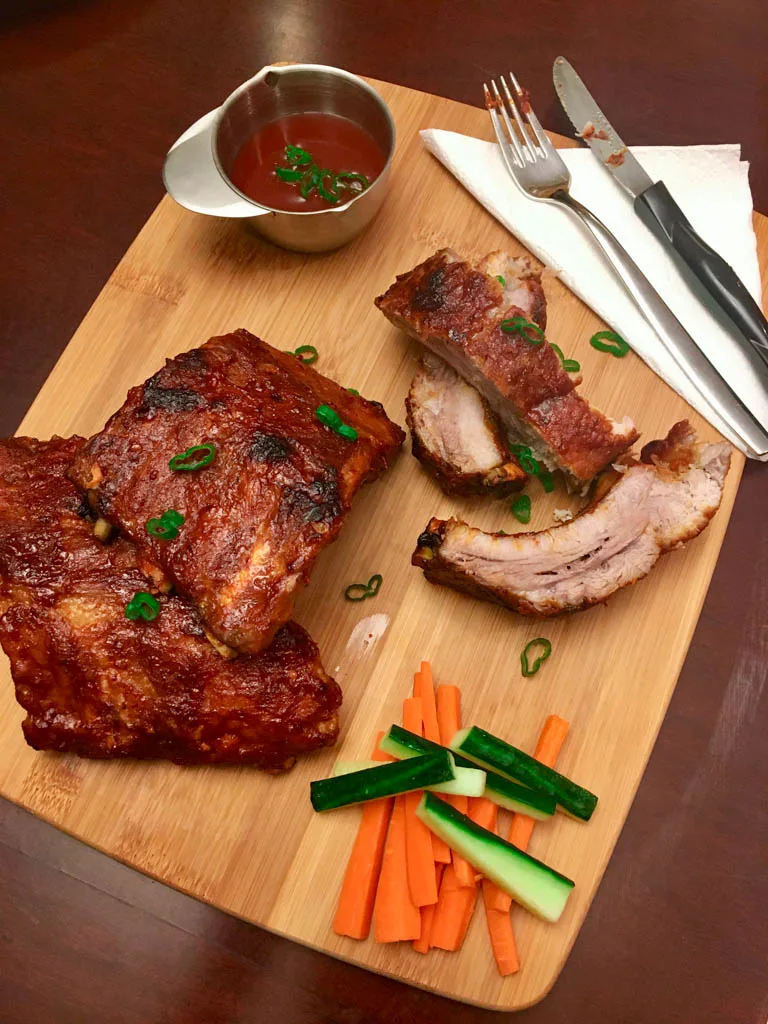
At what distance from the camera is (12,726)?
3408mm

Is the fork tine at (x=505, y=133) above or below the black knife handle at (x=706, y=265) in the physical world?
→ above

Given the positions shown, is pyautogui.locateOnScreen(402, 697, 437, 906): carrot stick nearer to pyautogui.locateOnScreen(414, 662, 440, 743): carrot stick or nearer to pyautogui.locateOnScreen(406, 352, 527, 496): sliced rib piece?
pyautogui.locateOnScreen(414, 662, 440, 743): carrot stick

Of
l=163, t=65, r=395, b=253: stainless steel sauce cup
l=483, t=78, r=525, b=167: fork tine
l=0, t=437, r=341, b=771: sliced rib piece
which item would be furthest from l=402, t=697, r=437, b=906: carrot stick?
→ l=483, t=78, r=525, b=167: fork tine

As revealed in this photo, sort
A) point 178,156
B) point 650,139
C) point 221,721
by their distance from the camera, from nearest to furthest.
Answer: point 221,721, point 178,156, point 650,139

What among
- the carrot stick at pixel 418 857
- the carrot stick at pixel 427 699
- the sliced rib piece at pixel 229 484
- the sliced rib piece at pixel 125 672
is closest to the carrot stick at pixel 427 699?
the carrot stick at pixel 427 699

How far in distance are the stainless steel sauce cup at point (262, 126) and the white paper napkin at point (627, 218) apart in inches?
17.7

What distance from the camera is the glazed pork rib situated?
3.46 m

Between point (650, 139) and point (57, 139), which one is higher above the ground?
point (650, 139)

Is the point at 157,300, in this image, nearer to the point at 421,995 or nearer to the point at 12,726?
the point at 12,726

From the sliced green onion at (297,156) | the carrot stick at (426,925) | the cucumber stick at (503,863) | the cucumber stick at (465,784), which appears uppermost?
the sliced green onion at (297,156)

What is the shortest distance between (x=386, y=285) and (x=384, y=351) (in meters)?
0.33

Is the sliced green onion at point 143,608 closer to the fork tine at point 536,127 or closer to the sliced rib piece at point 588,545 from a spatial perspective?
the sliced rib piece at point 588,545

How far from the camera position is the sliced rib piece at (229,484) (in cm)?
297

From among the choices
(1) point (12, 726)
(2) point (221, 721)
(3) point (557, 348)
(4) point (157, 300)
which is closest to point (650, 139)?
(3) point (557, 348)
